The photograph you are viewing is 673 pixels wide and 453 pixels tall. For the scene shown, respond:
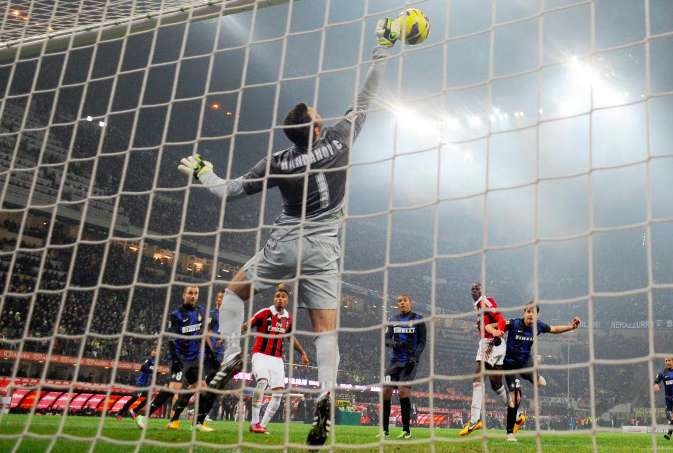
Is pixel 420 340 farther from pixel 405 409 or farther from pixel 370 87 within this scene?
pixel 370 87

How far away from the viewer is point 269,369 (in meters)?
6.09

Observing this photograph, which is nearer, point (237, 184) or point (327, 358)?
point (327, 358)

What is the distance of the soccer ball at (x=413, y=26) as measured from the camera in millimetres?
4008

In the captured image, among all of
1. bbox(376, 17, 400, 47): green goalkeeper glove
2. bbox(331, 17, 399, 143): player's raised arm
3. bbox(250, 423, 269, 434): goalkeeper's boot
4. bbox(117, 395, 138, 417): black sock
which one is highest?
bbox(376, 17, 400, 47): green goalkeeper glove

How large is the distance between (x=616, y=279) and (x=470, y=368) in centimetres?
978

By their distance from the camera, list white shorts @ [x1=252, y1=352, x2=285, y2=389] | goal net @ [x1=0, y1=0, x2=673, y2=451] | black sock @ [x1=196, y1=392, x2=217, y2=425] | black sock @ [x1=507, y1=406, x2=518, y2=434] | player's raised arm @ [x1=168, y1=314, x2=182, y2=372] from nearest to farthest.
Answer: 1. black sock @ [x1=196, y1=392, x2=217, y2=425]
2. white shorts @ [x1=252, y1=352, x2=285, y2=389]
3. black sock @ [x1=507, y1=406, x2=518, y2=434]
4. player's raised arm @ [x1=168, y1=314, x2=182, y2=372]
5. goal net @ [x1=0, y1=0, x2=673, y2=451]

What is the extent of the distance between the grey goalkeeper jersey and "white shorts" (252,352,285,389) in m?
2.41

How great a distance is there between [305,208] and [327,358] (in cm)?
96

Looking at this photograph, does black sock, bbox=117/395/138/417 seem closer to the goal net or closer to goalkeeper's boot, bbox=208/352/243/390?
the goal net

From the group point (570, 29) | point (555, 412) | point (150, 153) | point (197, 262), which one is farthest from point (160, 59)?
point (555, 412)

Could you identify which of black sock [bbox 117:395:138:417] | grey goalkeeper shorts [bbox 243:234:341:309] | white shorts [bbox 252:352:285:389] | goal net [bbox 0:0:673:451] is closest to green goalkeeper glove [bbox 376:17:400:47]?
grey goalkeeper shorts [bbox 243:234:341:309]

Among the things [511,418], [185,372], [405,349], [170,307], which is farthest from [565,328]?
[170,307]

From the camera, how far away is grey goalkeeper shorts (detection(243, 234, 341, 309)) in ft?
12.3

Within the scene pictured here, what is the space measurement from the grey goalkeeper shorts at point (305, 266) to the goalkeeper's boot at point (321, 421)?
571 mm
